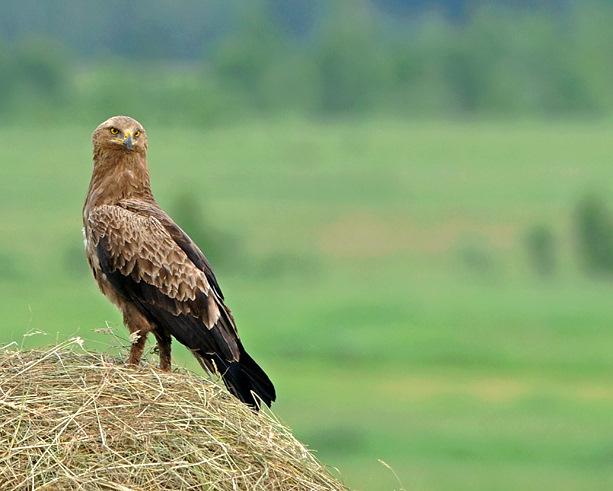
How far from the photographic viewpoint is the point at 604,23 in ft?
275

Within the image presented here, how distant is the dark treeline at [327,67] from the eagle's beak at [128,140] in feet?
169

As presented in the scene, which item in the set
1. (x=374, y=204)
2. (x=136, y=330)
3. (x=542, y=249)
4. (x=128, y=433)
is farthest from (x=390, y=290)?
(x=128, y=433)

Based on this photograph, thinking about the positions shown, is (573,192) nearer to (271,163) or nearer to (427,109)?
(271,163)

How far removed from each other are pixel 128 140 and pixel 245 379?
3.51 ft

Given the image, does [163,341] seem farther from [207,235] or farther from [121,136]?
[207,235]

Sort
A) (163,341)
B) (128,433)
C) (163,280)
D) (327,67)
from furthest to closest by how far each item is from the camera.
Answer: (327,67) < (163,341) < (163,280) < (128,433)

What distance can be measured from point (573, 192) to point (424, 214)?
640 cm

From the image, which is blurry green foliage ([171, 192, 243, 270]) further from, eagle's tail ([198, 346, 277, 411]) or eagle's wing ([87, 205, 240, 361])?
eagle's tail ([198, 346, 277, 411])

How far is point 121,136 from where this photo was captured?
7.71m

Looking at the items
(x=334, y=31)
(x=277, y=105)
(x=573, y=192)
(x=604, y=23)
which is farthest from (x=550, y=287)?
(x=604, y=23)

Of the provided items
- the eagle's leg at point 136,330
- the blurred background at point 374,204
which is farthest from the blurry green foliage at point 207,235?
the eagle's leg at point 136,330

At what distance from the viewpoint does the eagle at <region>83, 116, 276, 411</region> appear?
291 inches

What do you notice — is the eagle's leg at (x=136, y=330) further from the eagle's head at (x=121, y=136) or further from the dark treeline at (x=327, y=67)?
the dark treeline at (x=327, y=67)

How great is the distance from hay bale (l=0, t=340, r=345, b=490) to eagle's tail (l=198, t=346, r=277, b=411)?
0.97 ft
